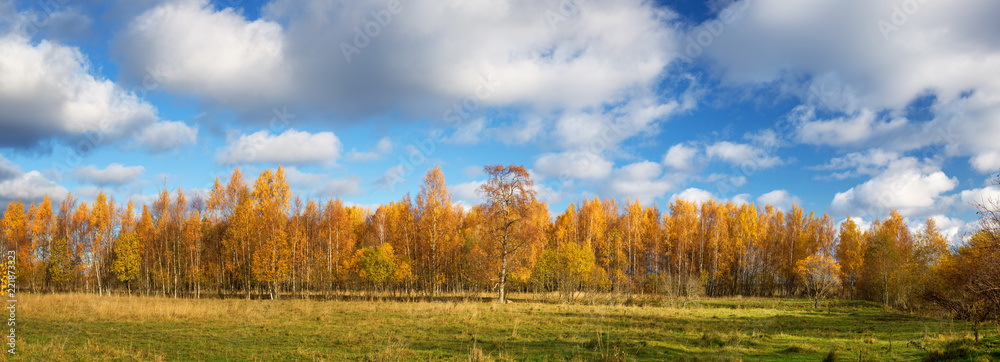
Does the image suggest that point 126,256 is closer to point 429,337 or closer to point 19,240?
point 19,240

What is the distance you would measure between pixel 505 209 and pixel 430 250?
42.8 ft

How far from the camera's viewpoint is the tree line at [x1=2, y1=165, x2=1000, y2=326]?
41.2 m

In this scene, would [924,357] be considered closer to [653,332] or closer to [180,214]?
[653,332]

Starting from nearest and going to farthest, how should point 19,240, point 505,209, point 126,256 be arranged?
1. point 505,209
2. point 126,256
3. point 19,240

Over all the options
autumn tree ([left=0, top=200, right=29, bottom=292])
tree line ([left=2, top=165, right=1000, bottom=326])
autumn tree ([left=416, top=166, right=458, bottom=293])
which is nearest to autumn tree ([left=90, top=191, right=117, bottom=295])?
tree line ([left=2, top=165, right=1000, bottom=326])

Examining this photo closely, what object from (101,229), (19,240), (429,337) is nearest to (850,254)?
(429,337)

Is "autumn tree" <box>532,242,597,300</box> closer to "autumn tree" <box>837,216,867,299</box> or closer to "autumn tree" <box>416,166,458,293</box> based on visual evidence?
"autumn tree" <box>416,166,458,293</box>

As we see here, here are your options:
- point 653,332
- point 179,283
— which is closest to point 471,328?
point 653,332

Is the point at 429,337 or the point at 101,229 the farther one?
the point at 101,229

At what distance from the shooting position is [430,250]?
158 ft

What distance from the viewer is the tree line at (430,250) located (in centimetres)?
A: 4119

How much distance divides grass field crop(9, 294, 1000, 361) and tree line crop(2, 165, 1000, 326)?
13.2 meters

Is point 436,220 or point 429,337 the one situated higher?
Result: point 436,220

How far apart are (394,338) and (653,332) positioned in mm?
11069
